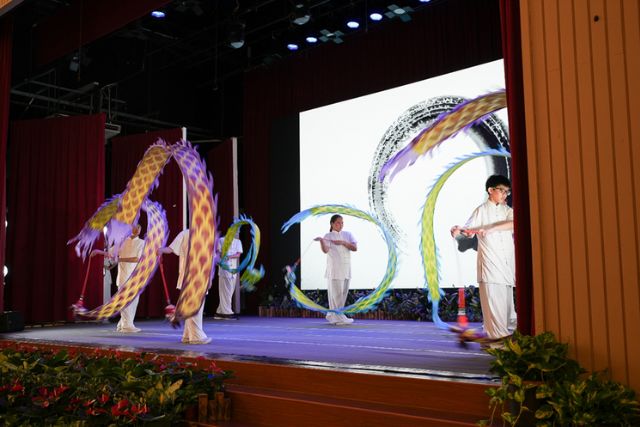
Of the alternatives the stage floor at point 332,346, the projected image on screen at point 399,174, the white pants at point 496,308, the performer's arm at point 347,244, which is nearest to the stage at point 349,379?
the stage floor at point 332,346

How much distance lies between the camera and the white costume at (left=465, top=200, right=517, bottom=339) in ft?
20.0

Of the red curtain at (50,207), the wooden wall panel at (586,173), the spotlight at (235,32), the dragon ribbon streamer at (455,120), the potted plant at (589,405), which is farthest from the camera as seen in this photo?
the red curtain at (50,207)

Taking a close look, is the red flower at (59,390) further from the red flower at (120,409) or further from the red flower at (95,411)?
the red flower at (120,409)

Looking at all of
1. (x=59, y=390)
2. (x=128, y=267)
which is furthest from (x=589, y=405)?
(x=128, y=267)

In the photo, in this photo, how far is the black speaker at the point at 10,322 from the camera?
935 centimetres

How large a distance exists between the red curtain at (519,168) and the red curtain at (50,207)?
31.0 feet

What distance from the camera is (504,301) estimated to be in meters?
6.16

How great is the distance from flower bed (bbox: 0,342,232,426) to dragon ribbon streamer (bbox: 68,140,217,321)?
1.42 metres

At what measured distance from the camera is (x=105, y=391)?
438cm

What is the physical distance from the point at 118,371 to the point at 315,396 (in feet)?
4.91

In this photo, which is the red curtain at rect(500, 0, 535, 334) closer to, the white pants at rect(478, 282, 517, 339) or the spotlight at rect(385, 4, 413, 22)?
the white pants at rect(478, 282, 517, 339)

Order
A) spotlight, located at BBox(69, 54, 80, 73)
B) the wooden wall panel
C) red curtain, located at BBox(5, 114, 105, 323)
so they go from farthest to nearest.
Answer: red curtain, located at BBox(5, 114, 105, 323) → spotlight, located at BBox(69, 54, 80, 73) → the wooden wall panel

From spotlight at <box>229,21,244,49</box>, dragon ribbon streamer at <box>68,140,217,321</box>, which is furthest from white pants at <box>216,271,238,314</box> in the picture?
spotlight at <box>229,21,244,49</box>

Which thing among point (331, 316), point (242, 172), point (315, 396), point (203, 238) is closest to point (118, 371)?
point (315, 396)
